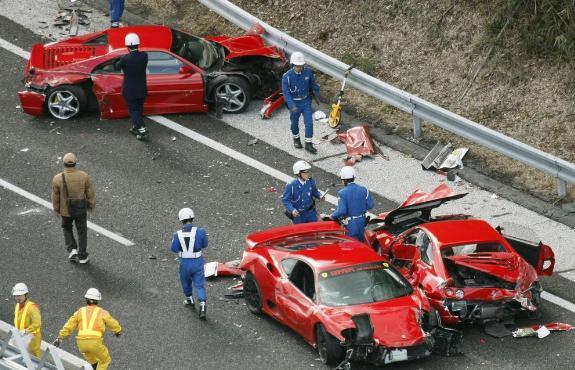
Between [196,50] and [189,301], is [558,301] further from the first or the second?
[196,50]

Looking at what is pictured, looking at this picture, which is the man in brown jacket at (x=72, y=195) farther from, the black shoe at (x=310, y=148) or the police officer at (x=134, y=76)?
the black shoe at (x=310, y=148)

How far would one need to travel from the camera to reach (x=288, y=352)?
15938 millimetres

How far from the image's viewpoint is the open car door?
17.2 meters

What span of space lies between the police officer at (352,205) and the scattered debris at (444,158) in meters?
3.07

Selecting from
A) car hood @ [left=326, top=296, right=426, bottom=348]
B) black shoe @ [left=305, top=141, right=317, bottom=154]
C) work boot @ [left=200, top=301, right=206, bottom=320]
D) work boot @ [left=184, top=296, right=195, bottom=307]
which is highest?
car hood @ [left=326, top=296, right=426, bottom=348]

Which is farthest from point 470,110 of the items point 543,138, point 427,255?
point 427,255

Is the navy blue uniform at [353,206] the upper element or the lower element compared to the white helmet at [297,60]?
lower

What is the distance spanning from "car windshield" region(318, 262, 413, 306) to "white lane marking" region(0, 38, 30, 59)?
977 centimetres

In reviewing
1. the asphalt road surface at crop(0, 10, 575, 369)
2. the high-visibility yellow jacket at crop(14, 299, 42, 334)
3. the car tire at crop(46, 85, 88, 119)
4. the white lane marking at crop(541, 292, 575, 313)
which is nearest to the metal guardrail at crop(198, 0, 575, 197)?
the asphalt road surface at crop(0, 10, 575, 369)

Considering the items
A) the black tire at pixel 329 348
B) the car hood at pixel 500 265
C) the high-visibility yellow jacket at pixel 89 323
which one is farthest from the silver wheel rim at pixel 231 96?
the high-visibility yellow jacket at pixel 89 323

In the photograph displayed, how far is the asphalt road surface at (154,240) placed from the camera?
52.3 feet

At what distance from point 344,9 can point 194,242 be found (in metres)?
8.58

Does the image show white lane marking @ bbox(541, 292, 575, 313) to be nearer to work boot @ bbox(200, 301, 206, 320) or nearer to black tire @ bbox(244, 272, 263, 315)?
black tire @ bbox(244, 272, 263, 315)

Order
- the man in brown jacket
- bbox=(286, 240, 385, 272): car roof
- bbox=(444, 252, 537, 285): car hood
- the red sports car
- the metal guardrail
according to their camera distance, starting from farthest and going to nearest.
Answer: the red sports car, the metal guardrail, the man in brown jacket, bbox=(444, 252, 537, 285): car hood, bbox=(286, 240, 385, 272): car roof
